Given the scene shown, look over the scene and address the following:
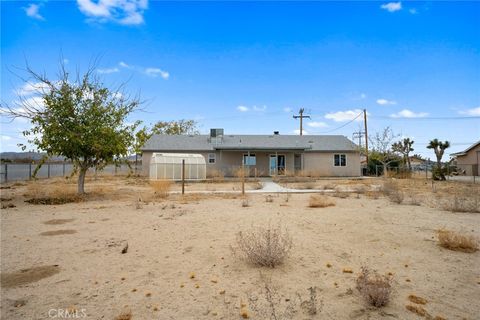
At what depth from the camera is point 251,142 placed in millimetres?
31984

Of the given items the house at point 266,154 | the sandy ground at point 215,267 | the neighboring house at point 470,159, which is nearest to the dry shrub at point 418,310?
the sandy ground at point 215,267

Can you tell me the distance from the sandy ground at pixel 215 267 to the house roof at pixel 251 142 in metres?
21.1

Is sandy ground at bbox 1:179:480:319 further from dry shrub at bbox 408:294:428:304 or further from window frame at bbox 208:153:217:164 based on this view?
window frame at bbox 208:153:217:164

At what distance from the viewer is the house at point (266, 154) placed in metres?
29.7

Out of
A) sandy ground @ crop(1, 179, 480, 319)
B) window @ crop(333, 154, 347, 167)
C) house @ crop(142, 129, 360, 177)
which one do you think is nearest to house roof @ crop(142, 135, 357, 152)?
house @ crop(142, 129, 360, 177)

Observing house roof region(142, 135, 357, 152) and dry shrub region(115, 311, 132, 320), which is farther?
house roof region(142, 135, 357, 152)

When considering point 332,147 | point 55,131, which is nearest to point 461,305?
point 55,131

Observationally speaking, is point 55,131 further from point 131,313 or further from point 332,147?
point 332,147

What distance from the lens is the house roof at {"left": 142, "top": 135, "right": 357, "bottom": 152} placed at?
30059 millimetres

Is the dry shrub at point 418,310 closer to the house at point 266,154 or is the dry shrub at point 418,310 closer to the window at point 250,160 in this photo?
the house at point 266,154

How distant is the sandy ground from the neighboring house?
32.3 m

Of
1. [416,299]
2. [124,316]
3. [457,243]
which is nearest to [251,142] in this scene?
[457,243]

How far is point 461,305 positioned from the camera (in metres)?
3.53

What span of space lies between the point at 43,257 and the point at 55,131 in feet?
30.0
